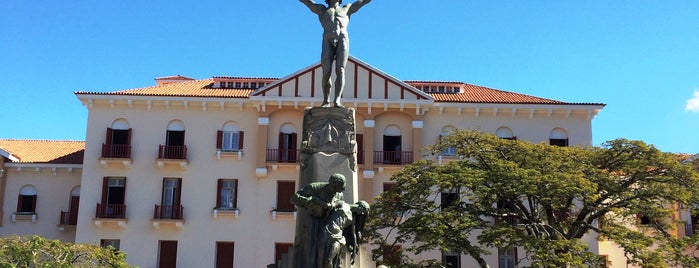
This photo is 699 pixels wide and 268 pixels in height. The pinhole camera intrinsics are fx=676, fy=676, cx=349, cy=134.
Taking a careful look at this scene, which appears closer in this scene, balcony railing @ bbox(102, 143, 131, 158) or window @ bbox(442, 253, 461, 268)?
window @ bbox(442, 253, 461, 268)

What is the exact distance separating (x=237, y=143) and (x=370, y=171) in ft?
23.0

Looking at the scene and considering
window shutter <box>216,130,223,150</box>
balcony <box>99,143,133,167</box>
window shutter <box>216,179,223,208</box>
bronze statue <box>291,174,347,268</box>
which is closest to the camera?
bronze statue <box>291,174,347,268</box>

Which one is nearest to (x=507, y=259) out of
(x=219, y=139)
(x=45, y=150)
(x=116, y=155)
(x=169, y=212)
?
(x=219, y=139)

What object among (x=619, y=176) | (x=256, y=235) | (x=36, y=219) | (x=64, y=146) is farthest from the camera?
(x=64, y=146)

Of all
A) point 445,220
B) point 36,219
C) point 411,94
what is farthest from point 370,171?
point 36,219

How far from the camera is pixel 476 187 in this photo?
75.3ft

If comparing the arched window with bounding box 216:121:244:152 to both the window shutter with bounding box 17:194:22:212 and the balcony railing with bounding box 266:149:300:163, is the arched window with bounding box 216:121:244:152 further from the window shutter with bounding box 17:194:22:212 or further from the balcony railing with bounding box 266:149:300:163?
the window shutter with bounding box 17:194:22:212

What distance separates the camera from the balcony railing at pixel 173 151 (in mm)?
33719

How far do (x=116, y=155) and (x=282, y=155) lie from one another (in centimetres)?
827

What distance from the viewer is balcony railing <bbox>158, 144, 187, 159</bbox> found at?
111 ft

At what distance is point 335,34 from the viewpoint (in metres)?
13.1

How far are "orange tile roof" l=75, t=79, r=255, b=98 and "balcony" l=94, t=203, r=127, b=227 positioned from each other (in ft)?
18.6

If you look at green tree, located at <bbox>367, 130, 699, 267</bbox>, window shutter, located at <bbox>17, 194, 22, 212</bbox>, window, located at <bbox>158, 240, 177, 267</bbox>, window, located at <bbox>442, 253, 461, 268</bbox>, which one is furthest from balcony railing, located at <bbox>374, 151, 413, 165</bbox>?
window shutter, located at <bbox>17, 194, 22, 212</bbox>

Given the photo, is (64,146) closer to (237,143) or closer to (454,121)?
(237,143)
